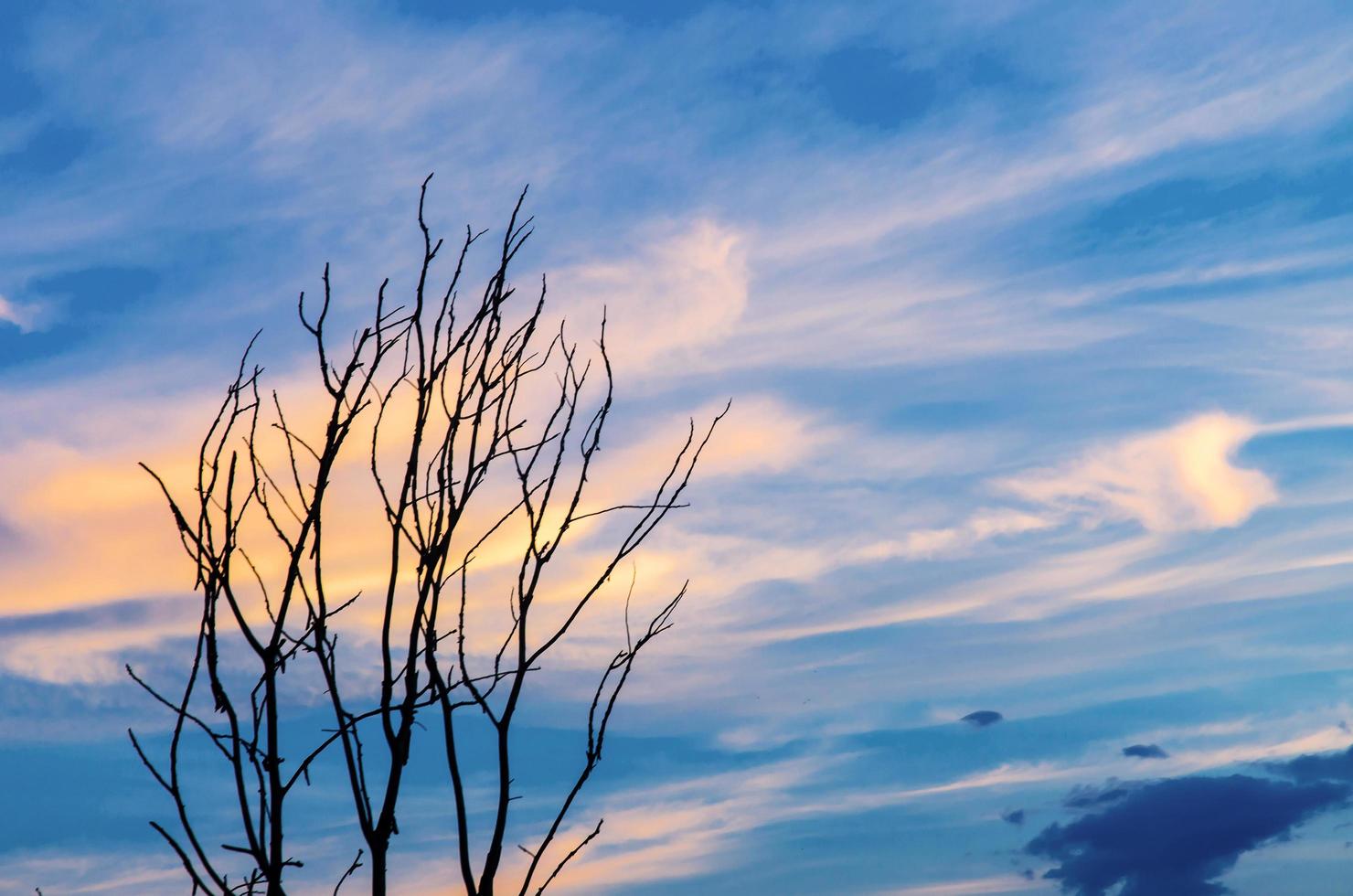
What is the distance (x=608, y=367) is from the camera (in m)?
3.05

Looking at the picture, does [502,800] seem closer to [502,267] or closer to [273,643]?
[273,643]

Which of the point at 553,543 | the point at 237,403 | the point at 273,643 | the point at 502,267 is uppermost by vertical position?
the point at 502,267

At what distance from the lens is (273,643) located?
2408 millimetres

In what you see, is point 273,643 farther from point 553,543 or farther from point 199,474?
point 553,543

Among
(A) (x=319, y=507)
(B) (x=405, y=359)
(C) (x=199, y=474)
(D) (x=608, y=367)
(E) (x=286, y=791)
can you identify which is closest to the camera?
(E) (x=286, y=791)

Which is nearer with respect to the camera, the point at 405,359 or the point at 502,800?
the point at 502,800

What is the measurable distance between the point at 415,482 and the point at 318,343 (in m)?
0.42

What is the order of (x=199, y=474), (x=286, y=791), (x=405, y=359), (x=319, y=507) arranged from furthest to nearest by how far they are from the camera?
(x=405, y=359), (x=199, y=474), (x=319, y=507), (x=286, y=791)

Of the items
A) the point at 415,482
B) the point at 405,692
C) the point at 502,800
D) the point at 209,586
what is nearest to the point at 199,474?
the point at 209,586

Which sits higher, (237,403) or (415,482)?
(237,403)

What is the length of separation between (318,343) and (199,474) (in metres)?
0.38

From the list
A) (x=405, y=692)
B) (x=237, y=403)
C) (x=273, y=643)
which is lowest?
(x=405, y=692)

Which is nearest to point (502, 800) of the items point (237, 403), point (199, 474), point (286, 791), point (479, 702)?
point (479, 702)

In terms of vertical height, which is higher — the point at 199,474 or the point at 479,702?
the point at 199,474
